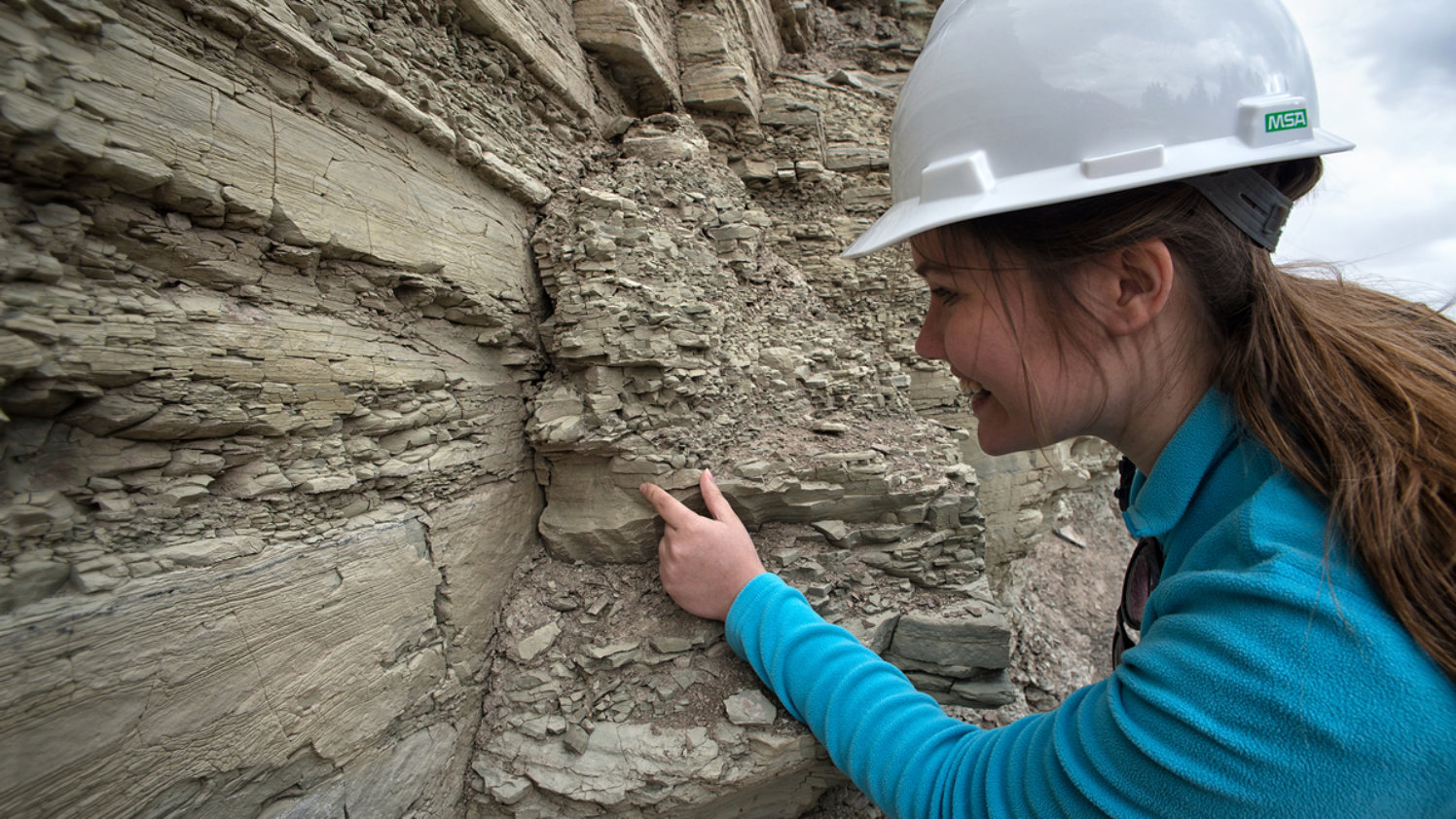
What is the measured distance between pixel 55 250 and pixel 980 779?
1.99 meters

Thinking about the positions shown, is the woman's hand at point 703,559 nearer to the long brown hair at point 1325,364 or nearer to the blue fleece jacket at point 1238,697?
the blue fleece jacket at point 1238,697

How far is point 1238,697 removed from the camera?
0.76m

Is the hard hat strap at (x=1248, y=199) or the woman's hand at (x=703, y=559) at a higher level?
the hard hat strap at (x=1248, y=199)

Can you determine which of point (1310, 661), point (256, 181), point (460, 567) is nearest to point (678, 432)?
point (460, 567)

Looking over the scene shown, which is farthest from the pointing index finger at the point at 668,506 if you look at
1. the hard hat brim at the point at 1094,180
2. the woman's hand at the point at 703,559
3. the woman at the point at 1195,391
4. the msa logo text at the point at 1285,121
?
the msa logo text at the point at 1285,121

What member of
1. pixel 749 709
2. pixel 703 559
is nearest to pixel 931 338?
pixel 703 559

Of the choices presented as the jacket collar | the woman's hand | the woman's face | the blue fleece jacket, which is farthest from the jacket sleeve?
the woman's hand

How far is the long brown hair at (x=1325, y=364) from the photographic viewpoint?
75cm

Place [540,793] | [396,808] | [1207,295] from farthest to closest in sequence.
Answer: [540,793], [396,808], [1207,295]

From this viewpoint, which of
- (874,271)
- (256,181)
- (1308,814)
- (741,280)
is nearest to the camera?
(1308,814)

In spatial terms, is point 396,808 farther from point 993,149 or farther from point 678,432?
point 993,149

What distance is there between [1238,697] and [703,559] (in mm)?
1351

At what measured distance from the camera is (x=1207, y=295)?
3.38 ft

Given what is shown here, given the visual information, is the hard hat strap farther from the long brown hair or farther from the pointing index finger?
the pointing index finger
